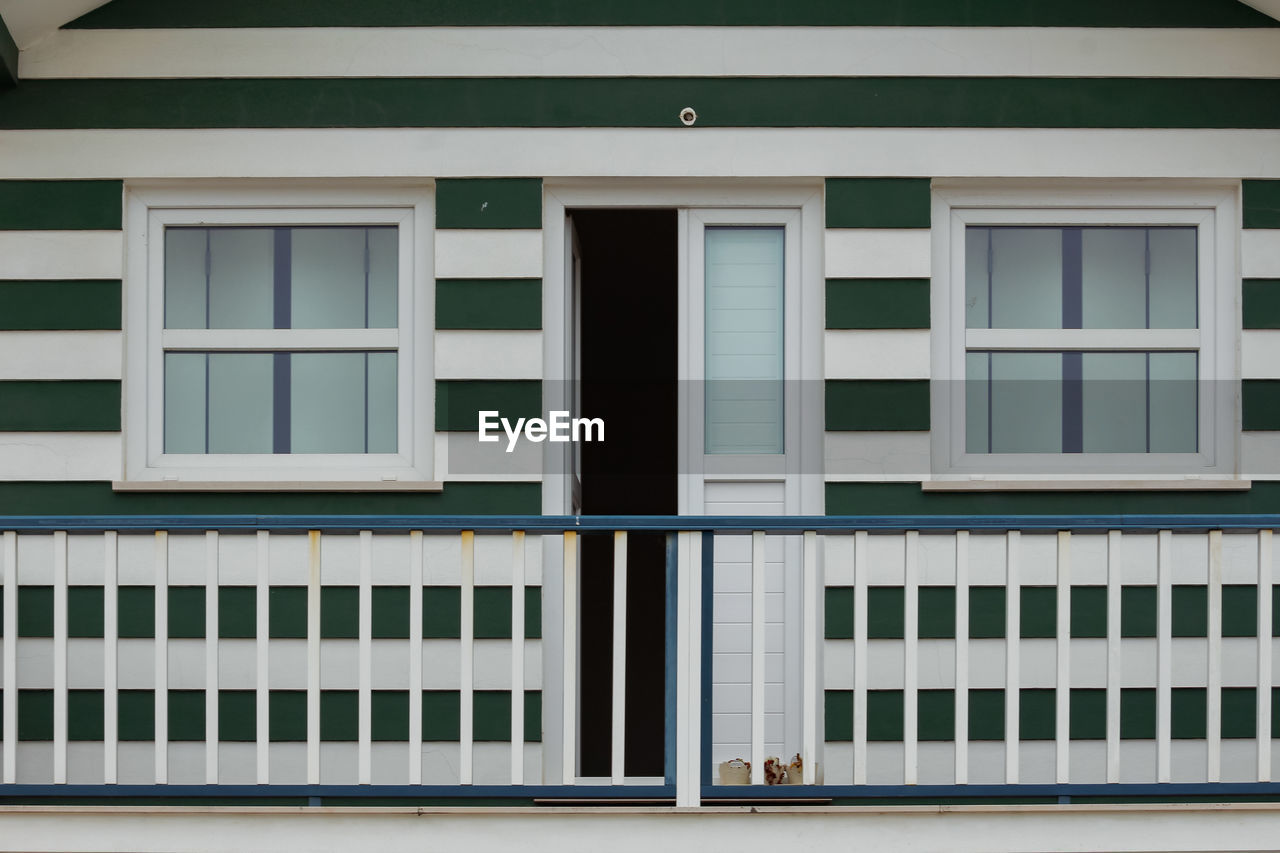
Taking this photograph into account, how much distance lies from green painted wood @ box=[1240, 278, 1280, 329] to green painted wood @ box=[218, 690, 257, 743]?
3.66m

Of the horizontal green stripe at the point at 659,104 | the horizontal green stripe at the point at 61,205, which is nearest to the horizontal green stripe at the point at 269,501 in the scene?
the horizontal green stripe at the point at 61,205

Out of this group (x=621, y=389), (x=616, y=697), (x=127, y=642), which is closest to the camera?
(x=616, y=697)

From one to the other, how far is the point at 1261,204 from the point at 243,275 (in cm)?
360

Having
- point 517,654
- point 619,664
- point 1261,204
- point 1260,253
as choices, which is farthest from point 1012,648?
point 1261,204

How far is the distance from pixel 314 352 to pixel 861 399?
6.38 ft

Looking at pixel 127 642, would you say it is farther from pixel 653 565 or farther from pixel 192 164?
pixel 653 565

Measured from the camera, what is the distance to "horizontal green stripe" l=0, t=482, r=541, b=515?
4.09 metres

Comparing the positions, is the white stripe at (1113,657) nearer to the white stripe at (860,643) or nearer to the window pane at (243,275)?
the white stripe at (860,643)

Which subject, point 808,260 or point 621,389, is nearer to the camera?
Answer: point 808,260

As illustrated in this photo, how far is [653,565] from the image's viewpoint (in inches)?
260

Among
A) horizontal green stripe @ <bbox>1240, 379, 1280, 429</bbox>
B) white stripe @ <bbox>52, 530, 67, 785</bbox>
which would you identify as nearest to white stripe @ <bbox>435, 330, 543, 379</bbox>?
white stripe @ <bbox>52, 530, 67, 785</bbox>

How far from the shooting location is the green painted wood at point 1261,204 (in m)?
4.12

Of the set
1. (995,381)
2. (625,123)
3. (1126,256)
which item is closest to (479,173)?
(625,123)

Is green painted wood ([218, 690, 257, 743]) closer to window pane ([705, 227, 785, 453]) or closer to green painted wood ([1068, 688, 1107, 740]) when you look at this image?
window pane ([705, 227, 785, 453])
